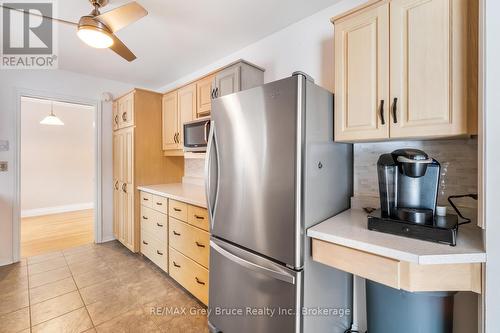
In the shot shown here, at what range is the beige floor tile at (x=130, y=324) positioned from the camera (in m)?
1.71

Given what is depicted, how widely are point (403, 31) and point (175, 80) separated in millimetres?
3083

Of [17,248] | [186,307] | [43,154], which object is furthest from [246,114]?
[43,154]

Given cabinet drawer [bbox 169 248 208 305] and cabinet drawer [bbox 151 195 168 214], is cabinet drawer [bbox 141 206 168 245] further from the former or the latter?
cabinet drawer [bbox 169 248 208 305]

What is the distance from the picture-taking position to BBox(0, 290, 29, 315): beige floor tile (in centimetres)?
193

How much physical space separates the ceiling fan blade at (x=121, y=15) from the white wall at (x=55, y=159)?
3.80 meters

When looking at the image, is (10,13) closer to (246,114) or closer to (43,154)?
(246,114)

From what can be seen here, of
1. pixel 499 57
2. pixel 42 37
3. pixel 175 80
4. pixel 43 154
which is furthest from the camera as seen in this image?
pixel 43 154

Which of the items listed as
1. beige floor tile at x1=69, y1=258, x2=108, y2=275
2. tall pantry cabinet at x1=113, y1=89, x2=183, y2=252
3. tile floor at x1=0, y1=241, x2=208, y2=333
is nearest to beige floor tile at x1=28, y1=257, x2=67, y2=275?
tile floor at x1=0, y1=241, x2=208, y2=333

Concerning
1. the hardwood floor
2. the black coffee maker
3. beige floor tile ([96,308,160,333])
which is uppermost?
the black coffee maker

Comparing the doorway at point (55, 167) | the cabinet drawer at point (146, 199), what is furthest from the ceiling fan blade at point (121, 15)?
the doorway at point (55, 167)

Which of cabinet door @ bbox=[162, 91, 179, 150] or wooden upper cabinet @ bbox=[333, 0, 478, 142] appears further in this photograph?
cabinet door @ bbox=[162, 91, 179, 150]

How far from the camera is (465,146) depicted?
49.8 inches

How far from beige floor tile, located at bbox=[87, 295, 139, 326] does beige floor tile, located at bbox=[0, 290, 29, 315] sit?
59 cm

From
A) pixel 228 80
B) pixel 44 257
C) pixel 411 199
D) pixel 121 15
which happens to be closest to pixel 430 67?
pixel 411 199
